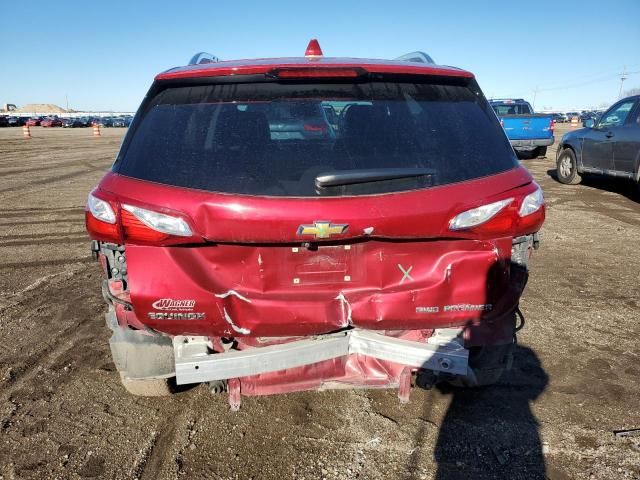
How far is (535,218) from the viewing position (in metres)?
2.43

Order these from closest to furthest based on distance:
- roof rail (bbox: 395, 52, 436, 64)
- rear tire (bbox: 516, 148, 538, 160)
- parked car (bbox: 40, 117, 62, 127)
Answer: roof rail (bbox: 395, 52, 436, 64)
rear tire (bbox: 516, 148, 538, 160)
parked car (bbox: 40, 117, 62, 127)

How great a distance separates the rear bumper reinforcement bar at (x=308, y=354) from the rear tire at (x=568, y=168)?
10735mm

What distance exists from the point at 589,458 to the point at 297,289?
69.4 inches

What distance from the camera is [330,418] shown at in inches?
116

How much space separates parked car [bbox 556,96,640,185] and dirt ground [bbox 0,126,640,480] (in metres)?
5.99

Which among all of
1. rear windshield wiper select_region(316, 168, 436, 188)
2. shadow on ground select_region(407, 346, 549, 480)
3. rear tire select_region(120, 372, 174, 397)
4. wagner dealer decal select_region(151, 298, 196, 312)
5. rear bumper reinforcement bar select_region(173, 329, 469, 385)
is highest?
rear windshield wiper select_region(316, 168, 436, 188)

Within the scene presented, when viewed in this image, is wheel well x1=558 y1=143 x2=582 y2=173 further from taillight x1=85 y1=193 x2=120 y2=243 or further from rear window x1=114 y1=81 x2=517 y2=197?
taillight x1=85 y1=193 x2=120 y2=243

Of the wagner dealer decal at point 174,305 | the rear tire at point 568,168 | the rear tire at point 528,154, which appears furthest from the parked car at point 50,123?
the wagner dealer decal at point 174,305

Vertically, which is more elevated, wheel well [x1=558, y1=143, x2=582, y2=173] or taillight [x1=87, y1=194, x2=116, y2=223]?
taillight [x1=87, y1=194, x2=116, y2=223]

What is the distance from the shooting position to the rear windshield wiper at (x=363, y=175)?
2209 millimetres

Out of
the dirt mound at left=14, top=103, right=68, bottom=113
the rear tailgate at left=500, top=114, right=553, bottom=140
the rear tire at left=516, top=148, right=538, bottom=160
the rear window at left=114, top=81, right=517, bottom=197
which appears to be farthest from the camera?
the dirt mound at left=14, top=103, right=68, bottom=113

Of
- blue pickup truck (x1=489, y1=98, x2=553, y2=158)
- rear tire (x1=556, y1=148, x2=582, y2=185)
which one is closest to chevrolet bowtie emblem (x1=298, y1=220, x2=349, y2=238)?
rear tire (x1=556, y1=148, x2=582, y2=185)

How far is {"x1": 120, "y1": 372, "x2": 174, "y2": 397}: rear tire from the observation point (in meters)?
2.92

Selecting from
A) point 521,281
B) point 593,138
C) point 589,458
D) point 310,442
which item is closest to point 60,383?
point 310,442
